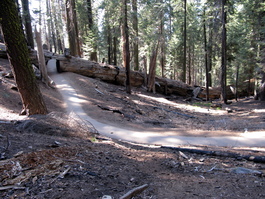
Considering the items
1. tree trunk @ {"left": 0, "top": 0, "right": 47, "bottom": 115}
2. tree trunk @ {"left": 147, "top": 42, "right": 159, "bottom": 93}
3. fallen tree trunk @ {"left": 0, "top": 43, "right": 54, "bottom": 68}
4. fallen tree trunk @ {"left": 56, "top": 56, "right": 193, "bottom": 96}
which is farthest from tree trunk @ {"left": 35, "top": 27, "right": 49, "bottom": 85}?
tree trunk @ {"left": 147, "top": 42, "right": 159, "bottom": 93}

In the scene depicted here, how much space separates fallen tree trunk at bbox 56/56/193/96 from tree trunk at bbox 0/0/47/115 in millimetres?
12767

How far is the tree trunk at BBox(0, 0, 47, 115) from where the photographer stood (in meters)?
6.91

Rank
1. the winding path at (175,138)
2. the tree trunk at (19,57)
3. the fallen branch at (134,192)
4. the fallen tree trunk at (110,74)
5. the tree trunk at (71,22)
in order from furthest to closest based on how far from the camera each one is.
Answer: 1. the tree trunk at (71,22)
2. the fallen tree trunk at (110,74)
3. the winding path at (175,138)
4. the tree trunk at (19,57)
5. the fallen branch at (134,192)

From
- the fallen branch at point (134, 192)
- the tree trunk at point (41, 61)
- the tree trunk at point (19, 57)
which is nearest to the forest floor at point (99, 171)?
the fallen branch at point (134, 192)

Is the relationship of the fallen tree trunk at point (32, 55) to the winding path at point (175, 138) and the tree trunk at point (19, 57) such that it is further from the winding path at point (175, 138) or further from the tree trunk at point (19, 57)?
the tree trunk at point (19, 57)

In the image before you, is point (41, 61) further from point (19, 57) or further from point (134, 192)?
point (134, 192)

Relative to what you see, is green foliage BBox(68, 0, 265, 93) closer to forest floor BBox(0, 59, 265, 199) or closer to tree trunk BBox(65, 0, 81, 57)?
tree trunk BBox(65, 0, 81, 57)

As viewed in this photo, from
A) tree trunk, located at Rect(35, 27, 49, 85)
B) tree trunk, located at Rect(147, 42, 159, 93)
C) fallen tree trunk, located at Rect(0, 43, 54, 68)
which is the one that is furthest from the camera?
tree trunk, located at Rect(147, 42, 159, 93)

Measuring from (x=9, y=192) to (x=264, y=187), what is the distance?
13.2 ft

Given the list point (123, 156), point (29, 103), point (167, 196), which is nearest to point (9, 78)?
point (29, 103)

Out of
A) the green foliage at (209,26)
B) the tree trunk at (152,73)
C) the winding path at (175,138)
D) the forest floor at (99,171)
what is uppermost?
the green foliage at (209,26)

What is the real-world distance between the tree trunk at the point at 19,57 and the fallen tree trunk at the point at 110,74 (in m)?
12.8

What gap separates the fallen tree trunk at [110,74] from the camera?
65.8 feet

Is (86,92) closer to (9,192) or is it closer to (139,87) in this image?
(139,87)
